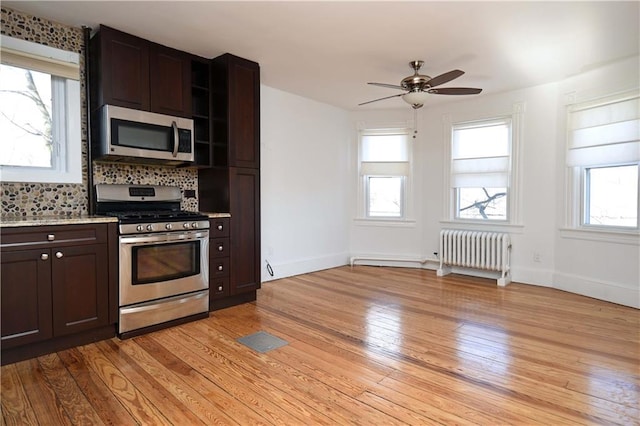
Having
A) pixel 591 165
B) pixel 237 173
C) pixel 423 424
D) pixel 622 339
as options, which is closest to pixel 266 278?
pixel 237 173

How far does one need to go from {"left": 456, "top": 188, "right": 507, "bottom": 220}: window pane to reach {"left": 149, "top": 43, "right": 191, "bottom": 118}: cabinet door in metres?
4.00

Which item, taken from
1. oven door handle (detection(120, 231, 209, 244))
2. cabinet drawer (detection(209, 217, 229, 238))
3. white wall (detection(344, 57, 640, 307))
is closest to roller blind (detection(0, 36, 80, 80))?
oven door handle (detection(120, 231, 209, 244))

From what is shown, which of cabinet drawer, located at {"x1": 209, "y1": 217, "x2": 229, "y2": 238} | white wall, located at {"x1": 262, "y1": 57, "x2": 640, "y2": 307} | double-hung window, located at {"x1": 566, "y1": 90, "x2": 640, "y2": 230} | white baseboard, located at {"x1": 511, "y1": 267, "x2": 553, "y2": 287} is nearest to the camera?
cabinet drawer, located at {"x1": 209, "y1": 217, "x2": 229, "y2": 238}

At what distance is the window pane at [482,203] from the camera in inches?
202

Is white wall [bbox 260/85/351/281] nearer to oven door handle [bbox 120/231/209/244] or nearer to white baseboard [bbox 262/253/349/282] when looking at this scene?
white baseboard [bbox 262/253/349/282]

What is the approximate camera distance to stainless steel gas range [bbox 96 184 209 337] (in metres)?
2.92

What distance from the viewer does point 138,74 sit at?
3.23 m

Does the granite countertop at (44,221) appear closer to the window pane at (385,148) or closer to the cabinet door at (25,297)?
the cabinet door at (25,297)

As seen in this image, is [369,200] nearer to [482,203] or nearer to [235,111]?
[482,203]

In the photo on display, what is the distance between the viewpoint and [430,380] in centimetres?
227

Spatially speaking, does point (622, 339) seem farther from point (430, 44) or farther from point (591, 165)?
point (430, 44)

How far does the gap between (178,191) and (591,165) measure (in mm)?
4611

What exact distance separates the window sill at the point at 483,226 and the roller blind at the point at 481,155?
1.73 ft

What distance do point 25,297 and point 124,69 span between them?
77.6 inches
